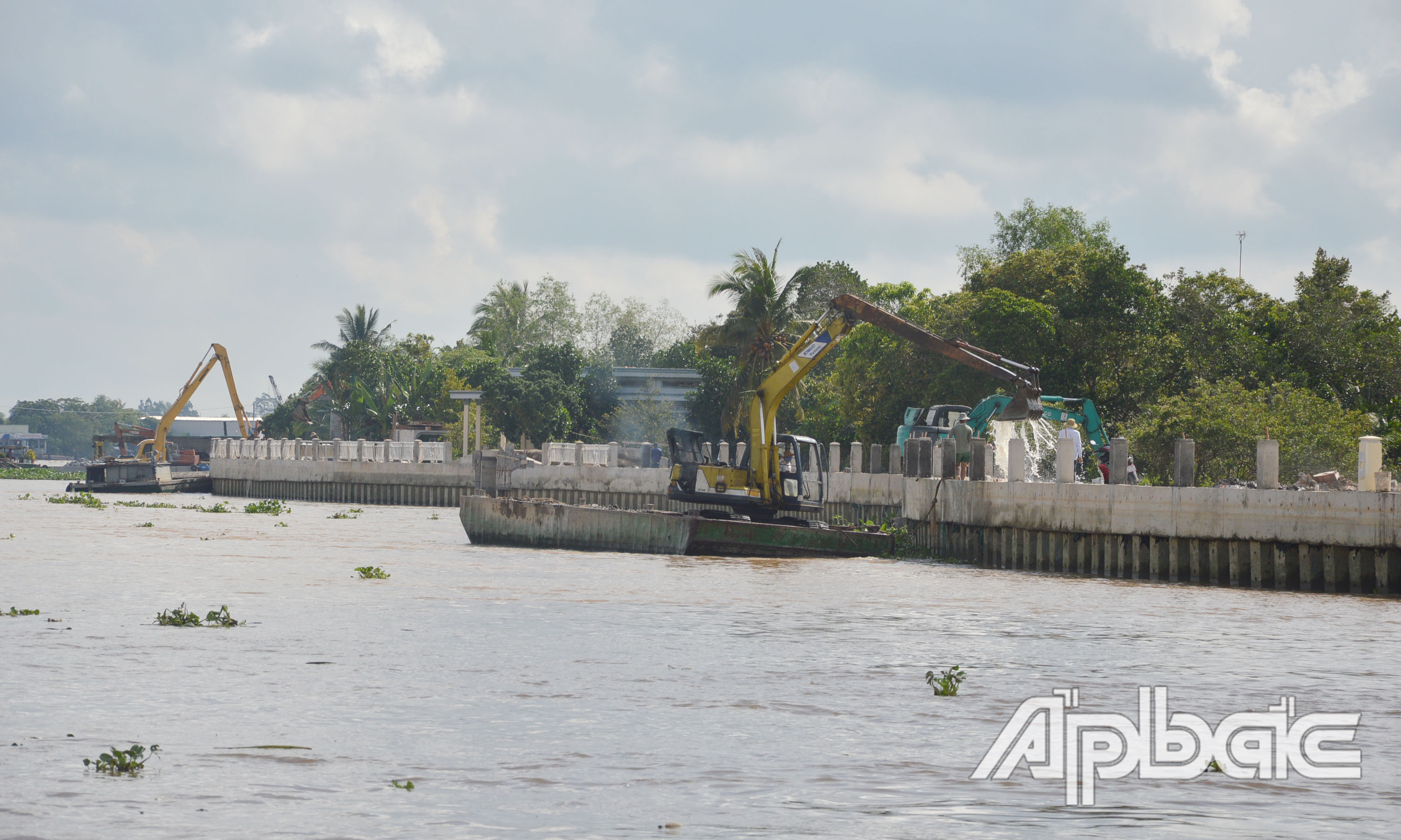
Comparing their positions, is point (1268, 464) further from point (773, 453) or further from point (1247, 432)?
point (1247, 432)

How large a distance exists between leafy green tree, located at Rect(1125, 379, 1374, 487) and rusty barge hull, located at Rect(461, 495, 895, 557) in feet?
30.9

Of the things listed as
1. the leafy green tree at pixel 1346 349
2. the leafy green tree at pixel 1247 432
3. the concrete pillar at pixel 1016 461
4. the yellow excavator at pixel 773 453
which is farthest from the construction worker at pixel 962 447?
the leafy green tree at pixel 1346 349

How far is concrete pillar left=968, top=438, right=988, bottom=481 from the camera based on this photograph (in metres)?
30.4

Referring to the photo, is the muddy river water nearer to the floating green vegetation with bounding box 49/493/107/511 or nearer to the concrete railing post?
the concrete railing post

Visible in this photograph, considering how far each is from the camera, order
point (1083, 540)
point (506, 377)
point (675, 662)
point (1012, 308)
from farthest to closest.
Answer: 1. point (506, 377)
2. point (1012, 308)
3. point (1083, 540)
4. point (675, 662)

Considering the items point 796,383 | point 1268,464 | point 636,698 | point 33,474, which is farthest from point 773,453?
point 33,474

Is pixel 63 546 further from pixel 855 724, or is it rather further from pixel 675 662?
pixel 855 724

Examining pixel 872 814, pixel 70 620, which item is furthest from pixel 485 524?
pixel 872 814

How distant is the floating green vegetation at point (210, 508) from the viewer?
179 feet

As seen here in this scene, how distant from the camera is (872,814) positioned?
8.67 meters

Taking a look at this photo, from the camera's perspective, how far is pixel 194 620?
17594 mm

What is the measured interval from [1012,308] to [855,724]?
1538 inches

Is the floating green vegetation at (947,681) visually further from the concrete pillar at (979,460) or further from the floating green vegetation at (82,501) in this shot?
the floating green vegetation at (82,501)

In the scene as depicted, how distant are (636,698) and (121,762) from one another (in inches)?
192
